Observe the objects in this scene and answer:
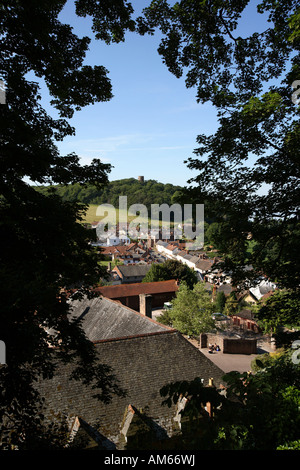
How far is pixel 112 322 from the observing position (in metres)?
20.3

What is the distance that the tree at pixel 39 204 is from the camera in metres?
4.74

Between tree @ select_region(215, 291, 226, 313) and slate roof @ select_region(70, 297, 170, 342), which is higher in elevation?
slate roof @ select_region(70, 297, 170, 342)

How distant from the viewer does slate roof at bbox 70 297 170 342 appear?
18152 mm

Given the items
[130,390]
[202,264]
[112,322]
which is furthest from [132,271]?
[130,390]

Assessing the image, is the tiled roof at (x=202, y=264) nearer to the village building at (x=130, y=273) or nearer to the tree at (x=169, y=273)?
the village building at (x=130, y=273)

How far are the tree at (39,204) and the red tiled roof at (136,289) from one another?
36.3 meters

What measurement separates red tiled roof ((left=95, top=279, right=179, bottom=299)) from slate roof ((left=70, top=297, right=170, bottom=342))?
19.4 m

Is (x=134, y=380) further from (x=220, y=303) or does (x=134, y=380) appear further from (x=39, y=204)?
(x=220, y=303)

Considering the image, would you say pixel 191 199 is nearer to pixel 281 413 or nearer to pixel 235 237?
pixel 235 237

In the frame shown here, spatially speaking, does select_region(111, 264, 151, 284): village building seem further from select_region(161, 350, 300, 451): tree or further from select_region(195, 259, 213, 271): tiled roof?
select_region(161, 350, 300, 451): tree

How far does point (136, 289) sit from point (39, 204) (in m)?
41.3

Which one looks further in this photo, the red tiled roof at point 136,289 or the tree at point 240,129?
the red tiled roof at point 136,289

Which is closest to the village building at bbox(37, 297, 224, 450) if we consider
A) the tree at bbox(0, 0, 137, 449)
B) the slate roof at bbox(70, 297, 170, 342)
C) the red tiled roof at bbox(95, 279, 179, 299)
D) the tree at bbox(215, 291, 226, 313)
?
the slate roof at bbox(70, 297, 170, 342)

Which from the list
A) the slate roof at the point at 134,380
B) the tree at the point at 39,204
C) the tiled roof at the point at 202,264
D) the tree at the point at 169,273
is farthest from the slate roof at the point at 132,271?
the tree at the point at 39,204
